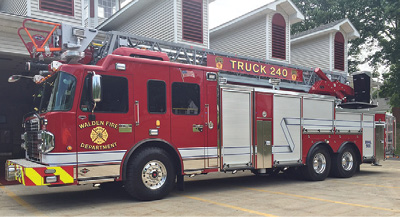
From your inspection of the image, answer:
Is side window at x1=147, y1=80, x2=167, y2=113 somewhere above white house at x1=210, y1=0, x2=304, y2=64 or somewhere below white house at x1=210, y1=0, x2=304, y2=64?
below

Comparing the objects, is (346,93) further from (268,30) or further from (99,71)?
(99,71)

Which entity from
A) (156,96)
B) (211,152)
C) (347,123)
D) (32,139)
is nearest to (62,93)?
(32,139)

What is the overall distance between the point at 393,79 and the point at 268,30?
41.8 ft

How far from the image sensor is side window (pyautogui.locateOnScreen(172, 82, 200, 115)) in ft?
24.4

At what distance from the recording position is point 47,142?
6102 mm

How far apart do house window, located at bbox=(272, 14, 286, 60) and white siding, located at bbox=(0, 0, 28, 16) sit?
422 inches

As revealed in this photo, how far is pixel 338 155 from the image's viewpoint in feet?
34.2

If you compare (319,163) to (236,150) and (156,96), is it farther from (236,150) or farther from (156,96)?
(156,96)

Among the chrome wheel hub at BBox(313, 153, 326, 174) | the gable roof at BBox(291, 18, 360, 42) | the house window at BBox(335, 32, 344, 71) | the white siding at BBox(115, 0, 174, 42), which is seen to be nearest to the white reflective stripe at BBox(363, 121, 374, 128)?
the chrome wheel hub at BBox(313, 153, 326, 174)

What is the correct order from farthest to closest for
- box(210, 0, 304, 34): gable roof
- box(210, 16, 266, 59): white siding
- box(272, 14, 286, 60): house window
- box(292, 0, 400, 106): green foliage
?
box(292, 0, 400, 106): green foliage
box(272, 14, 286, 60): house window
box(210, 16, 266, 59): white siding
box(210, 0, 304, 34): gable roof

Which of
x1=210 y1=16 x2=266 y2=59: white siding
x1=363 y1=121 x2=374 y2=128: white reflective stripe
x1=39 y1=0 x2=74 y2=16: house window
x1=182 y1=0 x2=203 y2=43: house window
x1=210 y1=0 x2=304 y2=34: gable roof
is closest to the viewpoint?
x1=363 y1=121 x2=374 y2=128: white reflective stripe

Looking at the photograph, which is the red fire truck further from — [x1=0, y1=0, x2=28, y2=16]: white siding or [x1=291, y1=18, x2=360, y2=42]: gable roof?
[x1=291, y1=18, x2=360, y2=42]: gable roof

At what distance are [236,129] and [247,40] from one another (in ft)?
34.6

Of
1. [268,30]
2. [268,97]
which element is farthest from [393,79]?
[268,97]
